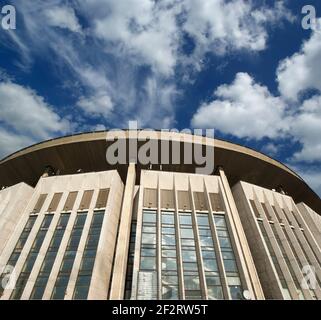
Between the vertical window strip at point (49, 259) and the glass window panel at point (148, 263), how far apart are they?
20.6 ft

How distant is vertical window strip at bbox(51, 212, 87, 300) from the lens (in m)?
17.9

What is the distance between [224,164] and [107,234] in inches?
589

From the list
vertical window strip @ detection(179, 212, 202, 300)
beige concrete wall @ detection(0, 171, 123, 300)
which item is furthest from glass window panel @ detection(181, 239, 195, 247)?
beige concrete wall @ detection(0, 171, 123, 300)

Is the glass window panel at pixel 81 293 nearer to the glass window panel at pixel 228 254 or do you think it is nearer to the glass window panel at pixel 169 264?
the glass window panel at pixel 169 264

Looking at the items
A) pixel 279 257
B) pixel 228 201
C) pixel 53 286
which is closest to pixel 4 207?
pixel 53 286

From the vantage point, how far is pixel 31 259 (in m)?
20.1

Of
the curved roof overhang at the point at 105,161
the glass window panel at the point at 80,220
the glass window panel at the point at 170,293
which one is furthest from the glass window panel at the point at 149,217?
the curved roof overhang at the point at 105,161

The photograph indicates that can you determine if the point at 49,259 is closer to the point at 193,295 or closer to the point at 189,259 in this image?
the point at 189,259

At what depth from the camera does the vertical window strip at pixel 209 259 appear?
1858 centimetres

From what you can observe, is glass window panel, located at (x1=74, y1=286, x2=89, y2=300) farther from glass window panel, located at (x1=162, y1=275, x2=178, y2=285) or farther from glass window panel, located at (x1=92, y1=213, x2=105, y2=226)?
glass window panel, located at (x1=92, y1=213, x2=105, y2=226)

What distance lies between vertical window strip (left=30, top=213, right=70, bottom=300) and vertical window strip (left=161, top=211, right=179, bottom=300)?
25.6 feet

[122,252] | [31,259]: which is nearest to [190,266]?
[122,252]
